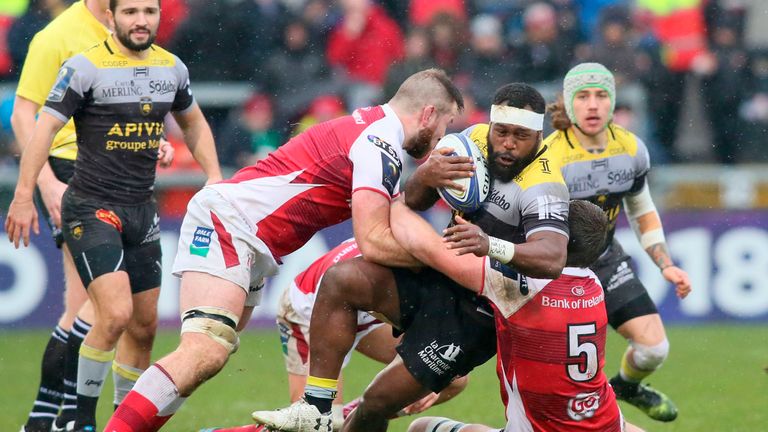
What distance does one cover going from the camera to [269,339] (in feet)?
41.0

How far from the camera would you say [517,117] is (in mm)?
6352

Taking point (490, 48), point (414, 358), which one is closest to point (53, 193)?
point (414, 358)

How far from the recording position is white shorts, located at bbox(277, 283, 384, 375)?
7.58 meters

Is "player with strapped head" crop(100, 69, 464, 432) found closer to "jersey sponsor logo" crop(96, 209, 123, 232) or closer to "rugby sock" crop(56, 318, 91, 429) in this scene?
"jersey sponsor logo" crop(96, 209, 123, 232)

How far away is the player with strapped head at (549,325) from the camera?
245 inches

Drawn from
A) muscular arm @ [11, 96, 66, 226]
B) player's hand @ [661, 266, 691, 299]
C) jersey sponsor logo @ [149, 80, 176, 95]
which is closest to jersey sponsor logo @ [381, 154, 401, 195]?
jersey sponsor logo @ [149, 80, 176, 95]

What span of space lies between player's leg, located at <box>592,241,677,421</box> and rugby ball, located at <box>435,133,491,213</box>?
2.26 meters

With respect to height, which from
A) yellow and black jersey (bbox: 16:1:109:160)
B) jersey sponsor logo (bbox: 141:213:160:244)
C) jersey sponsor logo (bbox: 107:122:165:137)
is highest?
yellow and black jersey (bbox: 16:1:109:160)

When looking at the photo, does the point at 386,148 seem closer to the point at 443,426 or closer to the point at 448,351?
Result: the point at 448,351

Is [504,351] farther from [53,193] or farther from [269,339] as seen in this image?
[269,339]

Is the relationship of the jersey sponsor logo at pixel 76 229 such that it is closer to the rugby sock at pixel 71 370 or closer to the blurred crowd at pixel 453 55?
the rugby sock at pixel 71 370

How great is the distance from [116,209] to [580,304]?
9.68 ft

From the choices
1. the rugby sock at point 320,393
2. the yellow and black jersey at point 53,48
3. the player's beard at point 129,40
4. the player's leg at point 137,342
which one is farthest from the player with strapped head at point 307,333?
the yellow and black jersey at point 53,48

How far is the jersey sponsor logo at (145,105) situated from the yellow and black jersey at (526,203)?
2053 millimetres
